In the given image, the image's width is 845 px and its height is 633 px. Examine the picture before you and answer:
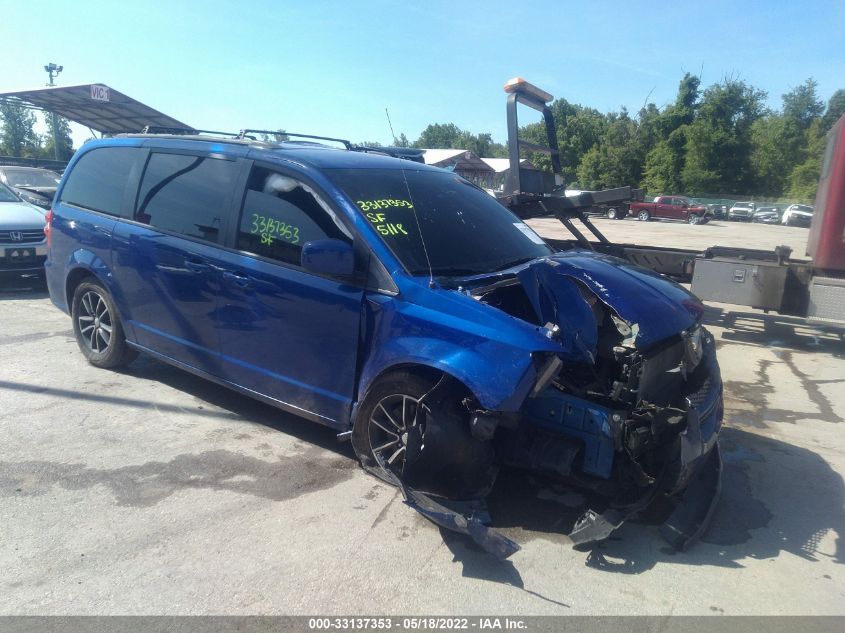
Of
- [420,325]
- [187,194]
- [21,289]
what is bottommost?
[21,289]

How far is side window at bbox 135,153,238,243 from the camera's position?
4.69 metres

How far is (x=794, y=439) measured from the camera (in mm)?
5258

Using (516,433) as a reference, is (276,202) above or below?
above

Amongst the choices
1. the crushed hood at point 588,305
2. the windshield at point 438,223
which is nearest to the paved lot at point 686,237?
the windshield at point 438,223

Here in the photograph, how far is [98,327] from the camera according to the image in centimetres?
591

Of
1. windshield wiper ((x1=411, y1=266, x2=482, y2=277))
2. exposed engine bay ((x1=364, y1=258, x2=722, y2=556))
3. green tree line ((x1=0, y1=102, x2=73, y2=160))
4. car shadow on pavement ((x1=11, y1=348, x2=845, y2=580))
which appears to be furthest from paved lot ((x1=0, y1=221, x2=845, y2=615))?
green tree line ((x1=0, y1=102, x2=73, y2=160))

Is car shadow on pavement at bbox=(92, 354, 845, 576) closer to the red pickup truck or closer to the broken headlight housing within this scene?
the broken headlight housing

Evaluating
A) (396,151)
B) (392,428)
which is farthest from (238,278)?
(396,151)

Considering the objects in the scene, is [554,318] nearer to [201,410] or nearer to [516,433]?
[516,433]

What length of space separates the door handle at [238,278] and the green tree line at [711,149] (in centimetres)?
5529

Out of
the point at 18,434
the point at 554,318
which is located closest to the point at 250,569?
the point at 554,318

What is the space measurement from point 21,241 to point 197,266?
21.0ft

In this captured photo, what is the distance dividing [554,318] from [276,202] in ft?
6.62

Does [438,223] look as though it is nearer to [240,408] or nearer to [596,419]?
[596,419]
